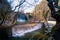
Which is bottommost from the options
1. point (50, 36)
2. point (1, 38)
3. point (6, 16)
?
point (1, 38)

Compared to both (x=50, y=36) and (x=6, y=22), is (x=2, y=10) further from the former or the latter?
(x=50, y=36)

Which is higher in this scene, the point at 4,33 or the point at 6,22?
the point at 6,22

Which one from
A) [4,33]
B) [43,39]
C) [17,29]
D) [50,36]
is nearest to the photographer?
[50,36]

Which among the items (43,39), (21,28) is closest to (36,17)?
(21,28)

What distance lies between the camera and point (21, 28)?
10.4m

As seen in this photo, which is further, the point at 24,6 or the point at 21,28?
the point at 21,28

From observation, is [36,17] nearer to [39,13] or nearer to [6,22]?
[39,13]

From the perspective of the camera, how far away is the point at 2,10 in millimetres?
7590

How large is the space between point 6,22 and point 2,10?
0.82 metres

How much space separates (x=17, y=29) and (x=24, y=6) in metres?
2.46

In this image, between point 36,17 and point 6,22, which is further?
point 36,17

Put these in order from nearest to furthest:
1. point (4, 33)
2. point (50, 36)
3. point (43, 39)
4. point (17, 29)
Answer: point (50, 36) → point (43, 39) → point (4, 33) → point (17, 29)

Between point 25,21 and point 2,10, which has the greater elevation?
point 2,10

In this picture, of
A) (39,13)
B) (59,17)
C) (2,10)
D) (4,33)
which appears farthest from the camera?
(39,13)
